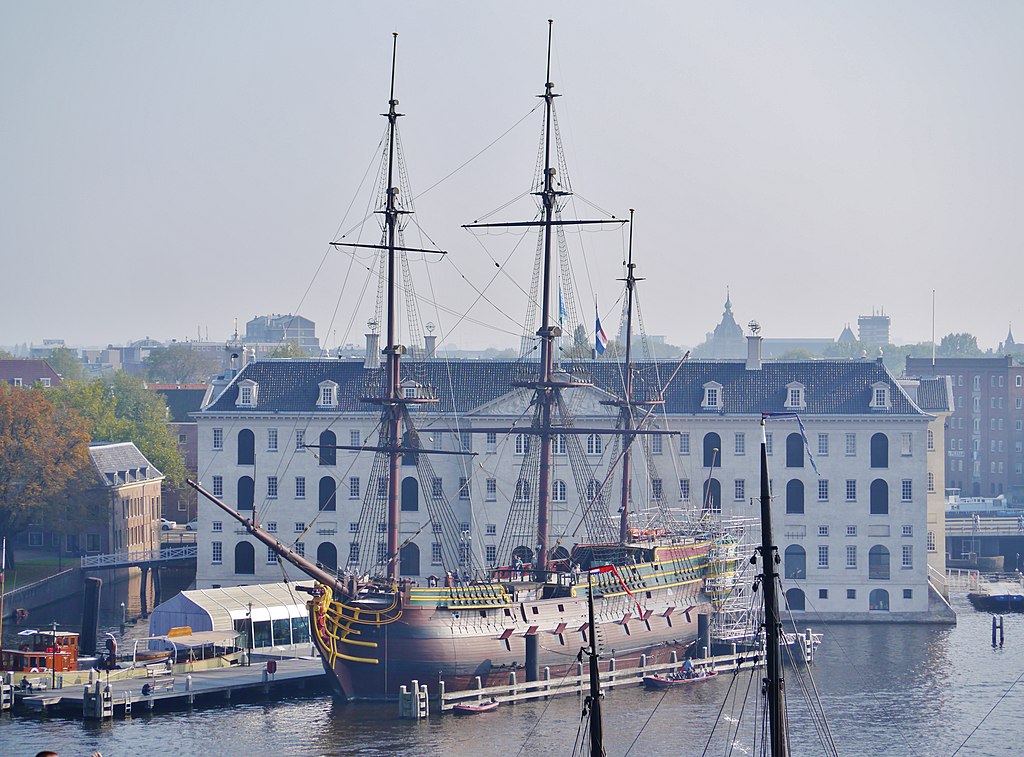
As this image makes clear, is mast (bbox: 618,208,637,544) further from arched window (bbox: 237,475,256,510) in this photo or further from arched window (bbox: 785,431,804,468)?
arched window (bbox: 237,475,256,510)

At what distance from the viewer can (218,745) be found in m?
67.5

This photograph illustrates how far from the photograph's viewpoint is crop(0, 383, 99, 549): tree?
111125 mm

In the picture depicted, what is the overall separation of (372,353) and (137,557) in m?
22.9

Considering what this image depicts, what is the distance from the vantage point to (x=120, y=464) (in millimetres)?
123062

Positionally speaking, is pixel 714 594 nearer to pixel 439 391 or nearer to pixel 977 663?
pixel 977 663

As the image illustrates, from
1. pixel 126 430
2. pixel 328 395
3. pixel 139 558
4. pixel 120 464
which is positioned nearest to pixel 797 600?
pixel 328 395

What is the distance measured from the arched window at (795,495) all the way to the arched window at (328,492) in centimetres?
2535

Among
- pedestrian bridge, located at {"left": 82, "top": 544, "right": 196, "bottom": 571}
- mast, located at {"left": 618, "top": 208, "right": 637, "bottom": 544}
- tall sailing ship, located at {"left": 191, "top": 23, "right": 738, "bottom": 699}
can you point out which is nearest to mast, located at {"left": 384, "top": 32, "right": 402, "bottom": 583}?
tall sailing ship, located at {"left": 191, "top": 23, "right": 738, "bottom": 699}

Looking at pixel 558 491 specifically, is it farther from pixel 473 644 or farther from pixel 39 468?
pixel 39 468

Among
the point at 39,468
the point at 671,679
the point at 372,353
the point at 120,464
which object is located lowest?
the point at 671,679

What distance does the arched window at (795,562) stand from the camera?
99562 millimetres

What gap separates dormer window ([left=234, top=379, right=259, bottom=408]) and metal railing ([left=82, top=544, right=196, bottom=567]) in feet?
48.9

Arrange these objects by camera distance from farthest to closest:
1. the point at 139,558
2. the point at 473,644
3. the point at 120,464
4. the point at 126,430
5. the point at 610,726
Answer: the point at 126,430
the point at 120,464
the point at 139,558
the point at 473,644
the point at 610,726

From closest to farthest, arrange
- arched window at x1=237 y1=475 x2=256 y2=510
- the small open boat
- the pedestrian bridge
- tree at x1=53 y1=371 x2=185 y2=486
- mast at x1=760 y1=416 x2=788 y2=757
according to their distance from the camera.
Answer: mast at x1=760 y1=416 x2=788 y2=757 → the small open boat → arched window at x1=237 y1=475 x2=256 y2=510 → the pedestrian bridge → tree at x1=53 y1=371 x2=185 y2=486
